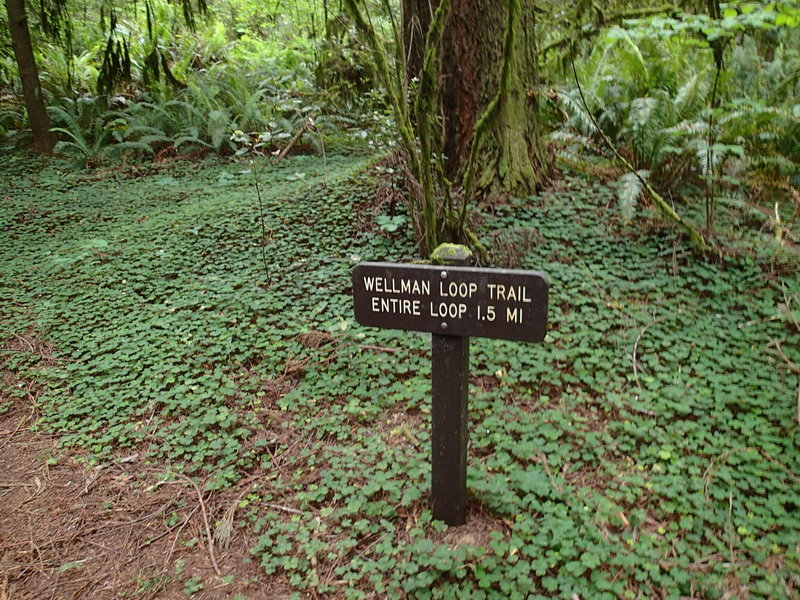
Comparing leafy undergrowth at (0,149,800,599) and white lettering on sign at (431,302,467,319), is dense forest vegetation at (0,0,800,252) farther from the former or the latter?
white lettering on sign at (431,302,467,319)

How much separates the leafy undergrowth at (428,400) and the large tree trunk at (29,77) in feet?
12.8

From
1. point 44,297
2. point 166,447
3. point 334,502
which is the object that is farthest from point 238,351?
point 44,297

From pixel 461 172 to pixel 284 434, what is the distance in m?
3.13

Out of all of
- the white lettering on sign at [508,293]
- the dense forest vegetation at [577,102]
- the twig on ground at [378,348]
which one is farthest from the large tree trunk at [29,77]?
the white lettering on sign at [508,293]

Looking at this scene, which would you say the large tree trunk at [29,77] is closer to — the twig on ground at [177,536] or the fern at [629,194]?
the twig on ground at [177,536]

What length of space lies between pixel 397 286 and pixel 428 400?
138cm

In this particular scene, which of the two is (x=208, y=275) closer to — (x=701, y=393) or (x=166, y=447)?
(x=166, y=447)

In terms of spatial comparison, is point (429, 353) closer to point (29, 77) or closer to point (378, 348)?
point (378, 348)

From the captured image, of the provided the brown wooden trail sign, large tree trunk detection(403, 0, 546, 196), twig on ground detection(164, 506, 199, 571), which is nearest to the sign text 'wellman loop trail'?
the brown wooden trail sign

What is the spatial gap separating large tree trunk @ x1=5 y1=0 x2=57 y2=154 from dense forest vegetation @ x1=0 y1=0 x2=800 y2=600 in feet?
6.14

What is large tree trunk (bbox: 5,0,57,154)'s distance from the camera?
8.24 metres

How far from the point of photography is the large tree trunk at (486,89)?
528cm

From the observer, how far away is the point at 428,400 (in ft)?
12.0

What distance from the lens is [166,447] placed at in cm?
348
